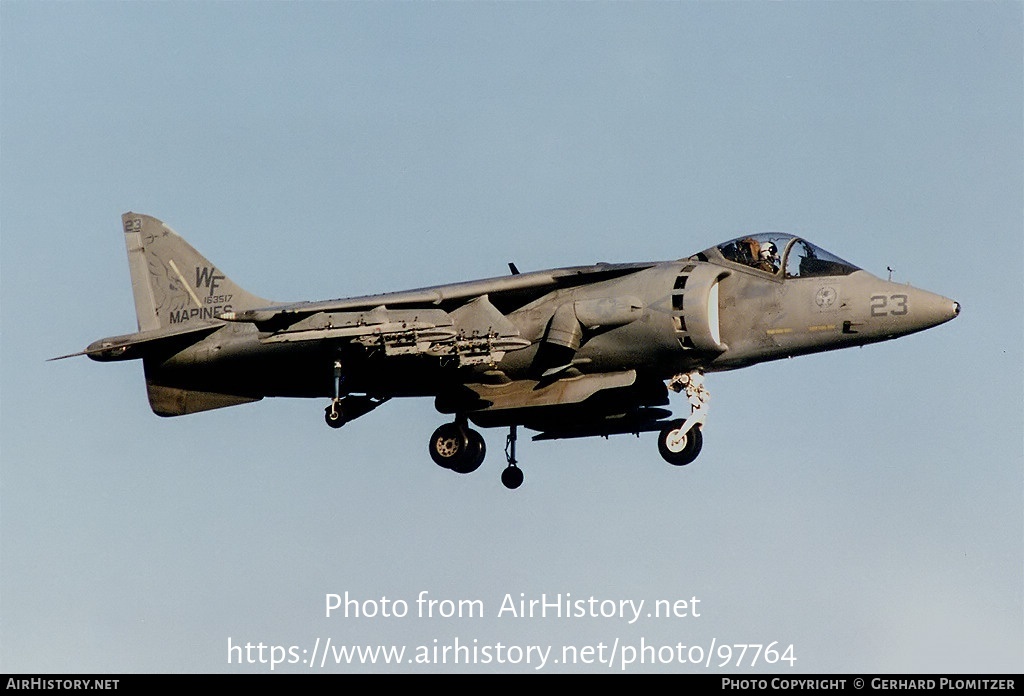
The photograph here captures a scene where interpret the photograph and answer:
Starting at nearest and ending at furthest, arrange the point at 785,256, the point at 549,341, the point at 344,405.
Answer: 1. the point at 785,256
2. the point at 549,341
3. the point at 344,405

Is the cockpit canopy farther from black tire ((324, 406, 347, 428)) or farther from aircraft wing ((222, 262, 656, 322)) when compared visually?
black tire ((324, 406, 347, 428))

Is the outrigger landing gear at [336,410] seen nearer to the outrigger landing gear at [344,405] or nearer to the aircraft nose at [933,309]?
the outrigger landing gear at [344,405]

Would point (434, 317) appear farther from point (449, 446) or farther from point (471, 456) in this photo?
point (471, 456)

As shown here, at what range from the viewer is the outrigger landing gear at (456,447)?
75.8 feet

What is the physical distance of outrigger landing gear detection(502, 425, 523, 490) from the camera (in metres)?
23.8

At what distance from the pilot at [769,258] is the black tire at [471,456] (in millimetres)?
4835

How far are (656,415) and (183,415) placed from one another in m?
6.87

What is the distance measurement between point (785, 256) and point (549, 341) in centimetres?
327

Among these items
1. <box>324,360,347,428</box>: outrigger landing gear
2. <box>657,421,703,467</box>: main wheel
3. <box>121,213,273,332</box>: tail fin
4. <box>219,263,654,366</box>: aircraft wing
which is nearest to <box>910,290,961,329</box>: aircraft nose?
<box>657,421,703,467</box>: main wheel

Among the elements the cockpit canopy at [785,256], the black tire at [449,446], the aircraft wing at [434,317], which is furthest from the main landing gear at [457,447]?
the cockpit canopy at [785,256]

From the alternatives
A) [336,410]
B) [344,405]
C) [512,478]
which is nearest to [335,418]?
[336,410]

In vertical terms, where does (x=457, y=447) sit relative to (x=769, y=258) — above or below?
below

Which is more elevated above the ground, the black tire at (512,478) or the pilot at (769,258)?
the pilot at (769,258)

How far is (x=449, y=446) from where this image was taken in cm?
2312
